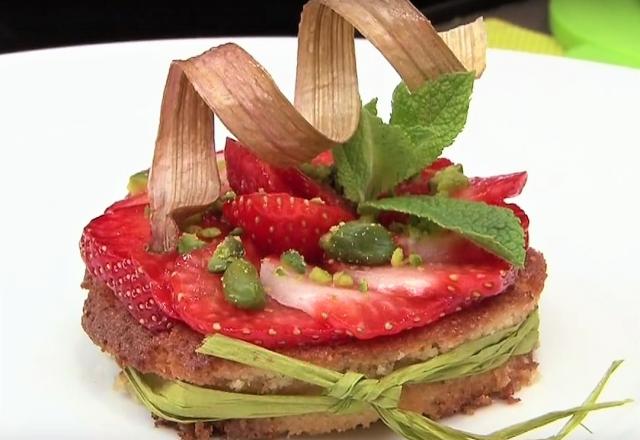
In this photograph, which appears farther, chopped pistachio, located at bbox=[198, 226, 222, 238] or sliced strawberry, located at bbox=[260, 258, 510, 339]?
chopped pistachio, located at bbox=[198, 226, 222, 238]

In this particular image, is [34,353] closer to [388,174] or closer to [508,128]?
[388,174]

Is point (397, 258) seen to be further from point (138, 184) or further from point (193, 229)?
point (138, 184)

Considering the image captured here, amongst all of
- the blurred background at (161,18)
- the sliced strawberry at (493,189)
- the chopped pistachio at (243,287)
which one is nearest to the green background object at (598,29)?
the blurred background at (161,18)

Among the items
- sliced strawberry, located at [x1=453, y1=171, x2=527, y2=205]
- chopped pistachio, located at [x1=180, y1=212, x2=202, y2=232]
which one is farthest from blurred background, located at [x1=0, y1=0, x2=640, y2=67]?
chopped pistachio, located at [x1=180, y1=212, x2=202, y2=232]

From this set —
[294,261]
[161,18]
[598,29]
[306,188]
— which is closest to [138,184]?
[306,188]

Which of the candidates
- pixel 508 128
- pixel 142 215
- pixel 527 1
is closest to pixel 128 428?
pixel 142 215

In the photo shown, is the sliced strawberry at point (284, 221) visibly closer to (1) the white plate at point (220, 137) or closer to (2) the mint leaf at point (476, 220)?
(2) the mint leaf at point (476, 220)

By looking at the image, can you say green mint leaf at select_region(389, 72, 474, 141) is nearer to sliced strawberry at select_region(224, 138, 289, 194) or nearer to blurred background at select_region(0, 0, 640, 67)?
sliced strawberry at select_region(224, 138, 289, 194)
